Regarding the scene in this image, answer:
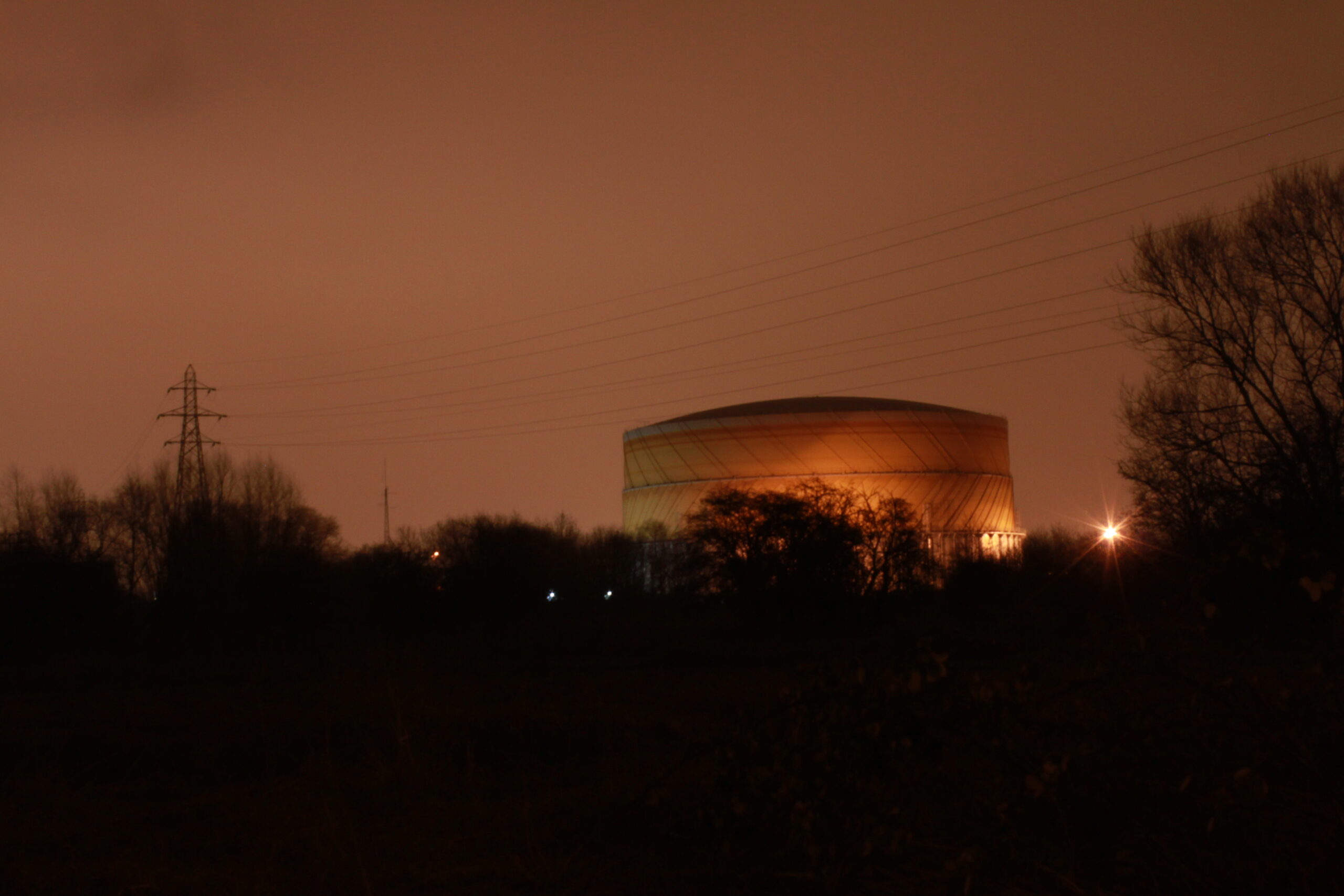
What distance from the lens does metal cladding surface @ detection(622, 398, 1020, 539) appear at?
47531 mm

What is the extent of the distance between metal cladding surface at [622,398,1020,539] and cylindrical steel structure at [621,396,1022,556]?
0.13 ft

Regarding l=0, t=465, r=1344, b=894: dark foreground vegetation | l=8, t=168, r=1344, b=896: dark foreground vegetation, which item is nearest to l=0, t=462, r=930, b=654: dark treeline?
l=8, t=168, r=1344, b=896: dark foreground vegetation

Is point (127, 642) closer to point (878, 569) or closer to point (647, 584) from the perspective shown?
point (878, 569)

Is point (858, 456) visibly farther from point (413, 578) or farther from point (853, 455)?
point (413, 578)

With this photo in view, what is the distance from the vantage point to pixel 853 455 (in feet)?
156

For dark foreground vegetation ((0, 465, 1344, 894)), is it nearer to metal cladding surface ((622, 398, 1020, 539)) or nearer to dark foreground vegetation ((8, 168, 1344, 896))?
dark foreground vegetation ((8, 168, 1344, 896))

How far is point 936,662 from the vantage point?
4113 millimetres

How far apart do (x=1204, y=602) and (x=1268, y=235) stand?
21859 mm

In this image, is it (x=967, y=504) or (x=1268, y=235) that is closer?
(x=1268, y=235)

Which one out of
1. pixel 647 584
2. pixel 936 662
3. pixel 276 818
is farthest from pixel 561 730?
pixel 647 584

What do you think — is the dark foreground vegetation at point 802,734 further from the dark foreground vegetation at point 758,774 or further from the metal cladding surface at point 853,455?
the metal cladding surface at point 853,455

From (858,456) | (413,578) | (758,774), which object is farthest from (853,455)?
(758,774)

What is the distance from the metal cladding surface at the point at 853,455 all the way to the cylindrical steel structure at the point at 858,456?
0.13 ft

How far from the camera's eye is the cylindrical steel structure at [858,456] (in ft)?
156
